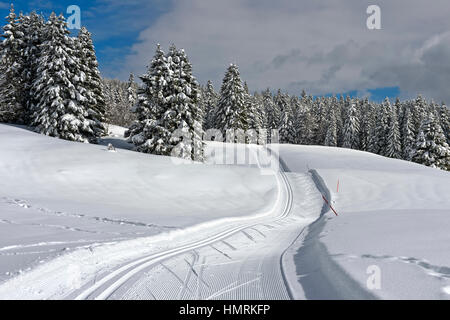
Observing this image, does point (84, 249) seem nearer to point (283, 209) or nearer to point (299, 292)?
point (299, 292)

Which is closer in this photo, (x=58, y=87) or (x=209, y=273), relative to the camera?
(x=209, y=273)

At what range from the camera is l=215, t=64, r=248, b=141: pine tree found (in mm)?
47156

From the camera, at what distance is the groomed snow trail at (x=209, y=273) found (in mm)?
5027

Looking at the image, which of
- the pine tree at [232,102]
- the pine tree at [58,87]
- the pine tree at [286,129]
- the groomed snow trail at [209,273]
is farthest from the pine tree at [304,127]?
the groomed snow trail at [209,273]

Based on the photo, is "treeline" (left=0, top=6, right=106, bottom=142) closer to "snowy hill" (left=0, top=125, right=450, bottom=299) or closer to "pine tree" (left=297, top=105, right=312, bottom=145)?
"snowy hill" (left=0, top=125, right=450, bottom=299)

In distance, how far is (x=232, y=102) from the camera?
47.2m

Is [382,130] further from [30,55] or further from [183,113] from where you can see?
[30,55]

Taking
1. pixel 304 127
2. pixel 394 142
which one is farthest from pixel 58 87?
pixel 304 127

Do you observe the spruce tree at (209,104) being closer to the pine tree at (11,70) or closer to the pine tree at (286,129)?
the pine tree at (286,129)

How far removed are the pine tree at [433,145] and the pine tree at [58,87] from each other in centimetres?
4150

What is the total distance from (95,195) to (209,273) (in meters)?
13.9

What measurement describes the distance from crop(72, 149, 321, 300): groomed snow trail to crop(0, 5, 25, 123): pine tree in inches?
1320

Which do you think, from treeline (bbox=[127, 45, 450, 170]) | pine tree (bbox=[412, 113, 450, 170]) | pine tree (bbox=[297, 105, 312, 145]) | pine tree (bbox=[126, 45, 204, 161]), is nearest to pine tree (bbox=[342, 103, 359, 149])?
treeline (bbox=[127, 45, 450, 170])
